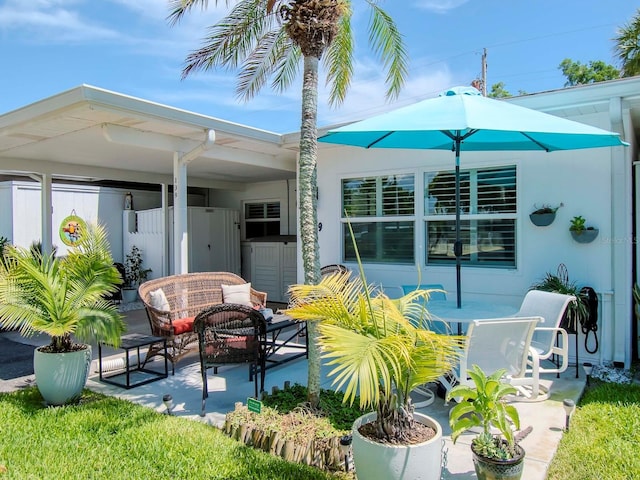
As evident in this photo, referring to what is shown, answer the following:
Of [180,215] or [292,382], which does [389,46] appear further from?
[292,382]

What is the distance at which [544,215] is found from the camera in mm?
5379

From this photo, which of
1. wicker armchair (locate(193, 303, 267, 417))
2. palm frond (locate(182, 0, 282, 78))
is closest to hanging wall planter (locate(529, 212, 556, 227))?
wicker armchair (locate(193, 303, 267, 417))

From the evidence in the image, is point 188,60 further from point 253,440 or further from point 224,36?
point 253,440

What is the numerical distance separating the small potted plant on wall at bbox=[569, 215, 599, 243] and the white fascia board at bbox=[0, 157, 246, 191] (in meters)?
7.85

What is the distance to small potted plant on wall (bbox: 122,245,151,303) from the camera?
35.4ft

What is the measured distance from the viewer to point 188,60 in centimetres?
576

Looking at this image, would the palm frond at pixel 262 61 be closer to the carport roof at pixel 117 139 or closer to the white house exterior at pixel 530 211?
Result: the carport roof at pixel 117 139

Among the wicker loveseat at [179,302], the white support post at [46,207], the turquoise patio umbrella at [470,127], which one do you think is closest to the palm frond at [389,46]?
the turquoise patio umbrella at [470,127]

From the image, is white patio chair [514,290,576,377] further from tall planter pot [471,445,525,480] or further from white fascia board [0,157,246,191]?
white fascia board [0,157,246,191]

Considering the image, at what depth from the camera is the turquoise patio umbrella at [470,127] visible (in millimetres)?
3719

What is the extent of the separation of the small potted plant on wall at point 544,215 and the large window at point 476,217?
284mm

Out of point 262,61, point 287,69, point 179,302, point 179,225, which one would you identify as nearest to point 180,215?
point 179,225

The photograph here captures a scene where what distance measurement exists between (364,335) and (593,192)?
13.5 ft

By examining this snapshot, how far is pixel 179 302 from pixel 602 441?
184 inches
